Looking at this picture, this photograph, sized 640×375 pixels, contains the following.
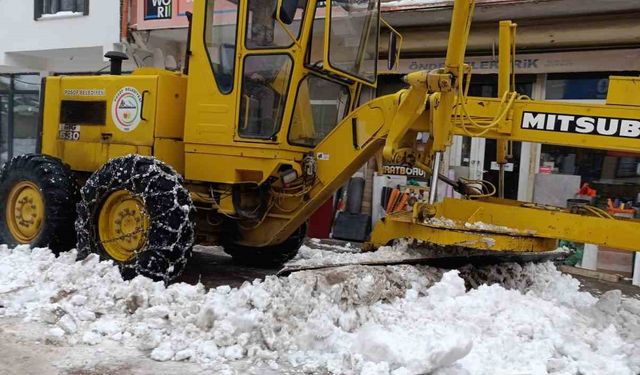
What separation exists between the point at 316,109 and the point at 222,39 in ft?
3.49

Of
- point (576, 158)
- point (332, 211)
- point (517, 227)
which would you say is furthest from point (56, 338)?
point (576, 158)

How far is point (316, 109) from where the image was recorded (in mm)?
5730

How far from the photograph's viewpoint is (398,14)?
8859 mm

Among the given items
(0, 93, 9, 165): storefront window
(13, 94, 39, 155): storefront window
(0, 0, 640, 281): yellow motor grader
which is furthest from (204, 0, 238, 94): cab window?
(0, 93, 9, 165): storefront window

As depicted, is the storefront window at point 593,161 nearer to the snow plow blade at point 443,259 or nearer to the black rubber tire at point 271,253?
the snow plow blade at point 443,259

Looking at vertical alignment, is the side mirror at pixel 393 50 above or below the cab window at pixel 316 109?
above

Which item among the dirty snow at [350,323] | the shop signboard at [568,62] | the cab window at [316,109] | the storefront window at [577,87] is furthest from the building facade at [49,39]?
the dirty snow at [350,323]

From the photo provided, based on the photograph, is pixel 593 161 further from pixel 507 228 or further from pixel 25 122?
pixel 25 122

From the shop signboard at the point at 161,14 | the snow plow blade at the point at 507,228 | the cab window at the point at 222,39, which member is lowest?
the snow plow blade at the point at 507,228

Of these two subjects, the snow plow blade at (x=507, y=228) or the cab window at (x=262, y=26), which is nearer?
the snow plow blade at (x=507, y=228)

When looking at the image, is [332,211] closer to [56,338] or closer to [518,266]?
[518,266]

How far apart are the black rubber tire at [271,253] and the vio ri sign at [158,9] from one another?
5.64 meters

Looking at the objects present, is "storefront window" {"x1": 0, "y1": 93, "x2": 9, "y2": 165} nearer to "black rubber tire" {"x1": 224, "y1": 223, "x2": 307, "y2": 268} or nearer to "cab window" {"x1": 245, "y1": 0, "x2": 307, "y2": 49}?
"black rubber tire" {"x1": 224, "y1": 223, "x2": 307, "y2": 268}

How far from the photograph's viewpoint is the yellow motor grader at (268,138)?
174 inches
